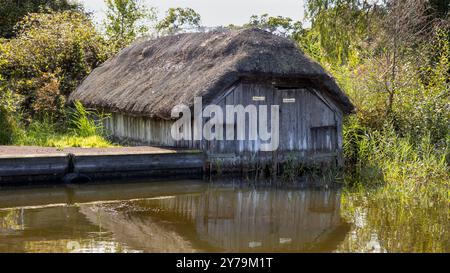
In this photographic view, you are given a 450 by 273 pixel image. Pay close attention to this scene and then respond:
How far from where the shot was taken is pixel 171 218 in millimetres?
10008

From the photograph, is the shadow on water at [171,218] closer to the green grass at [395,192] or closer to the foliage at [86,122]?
the green grass at [395,192]

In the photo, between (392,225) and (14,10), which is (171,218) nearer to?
(392,225)

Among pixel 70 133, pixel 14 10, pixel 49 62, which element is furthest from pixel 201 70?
pixel 14 10

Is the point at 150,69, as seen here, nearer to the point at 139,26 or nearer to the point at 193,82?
the point at 193,82

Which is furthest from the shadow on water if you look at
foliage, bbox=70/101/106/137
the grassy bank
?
foliage, bbox=70/101/106/137

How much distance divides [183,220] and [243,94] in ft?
16.1

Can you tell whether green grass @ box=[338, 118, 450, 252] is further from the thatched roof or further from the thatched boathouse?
the thatched roof

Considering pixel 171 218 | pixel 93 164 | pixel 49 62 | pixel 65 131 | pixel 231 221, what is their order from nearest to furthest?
pixel 231 221
pixel 171 218
pixel 93 164
pixel 65 131
pixel 49 62

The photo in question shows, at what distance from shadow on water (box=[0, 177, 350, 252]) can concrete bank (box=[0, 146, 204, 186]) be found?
14.1 inches

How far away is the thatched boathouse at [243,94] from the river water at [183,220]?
5.57 feet

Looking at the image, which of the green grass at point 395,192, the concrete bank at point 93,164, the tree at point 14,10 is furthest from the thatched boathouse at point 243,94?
the tree at point 14,10

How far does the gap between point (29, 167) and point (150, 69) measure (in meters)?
5.34
